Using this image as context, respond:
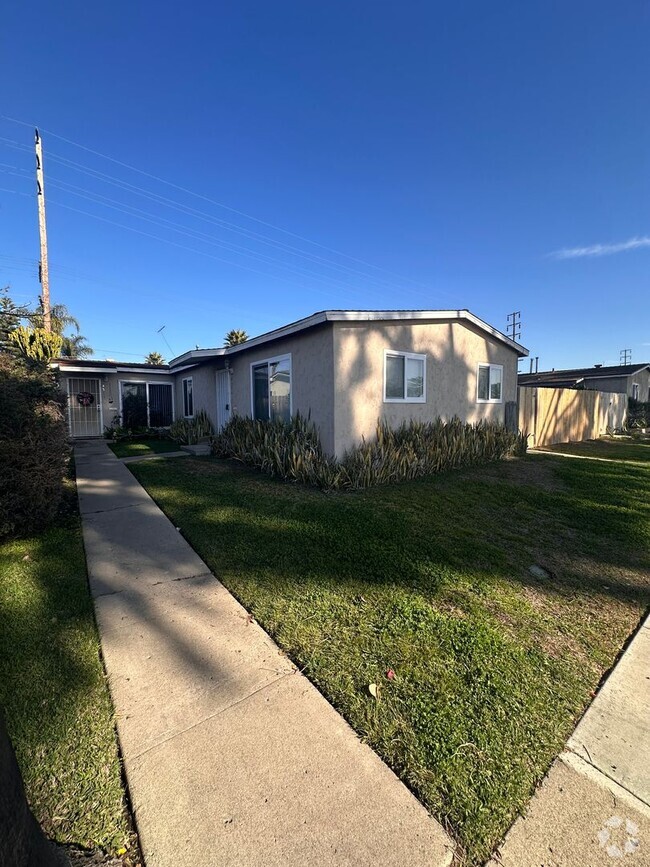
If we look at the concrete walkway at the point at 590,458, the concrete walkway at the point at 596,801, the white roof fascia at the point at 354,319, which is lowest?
the concrete walkway at the point at 596,801

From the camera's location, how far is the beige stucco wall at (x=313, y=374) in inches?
311

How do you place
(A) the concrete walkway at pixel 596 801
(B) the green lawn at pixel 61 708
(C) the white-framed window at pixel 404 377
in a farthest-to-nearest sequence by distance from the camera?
1. (C) the white-framed window at pixel 404 377
2. (B) the green lawn at pixel 61 708
3. (A) the concrete walkway at pixel 596 801

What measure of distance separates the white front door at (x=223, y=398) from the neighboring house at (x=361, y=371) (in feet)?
0.11

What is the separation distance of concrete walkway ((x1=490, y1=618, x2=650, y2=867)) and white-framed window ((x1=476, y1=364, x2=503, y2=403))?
33.3 feet

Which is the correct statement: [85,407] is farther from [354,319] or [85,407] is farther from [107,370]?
[354,319]

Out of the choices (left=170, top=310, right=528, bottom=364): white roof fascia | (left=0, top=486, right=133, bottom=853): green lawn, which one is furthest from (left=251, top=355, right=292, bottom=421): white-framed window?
(left=0, top=486, right=133, bottom=853): green lawn

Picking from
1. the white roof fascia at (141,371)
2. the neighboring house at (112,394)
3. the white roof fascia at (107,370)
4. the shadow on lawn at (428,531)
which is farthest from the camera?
the white roof fascia at (141,371)

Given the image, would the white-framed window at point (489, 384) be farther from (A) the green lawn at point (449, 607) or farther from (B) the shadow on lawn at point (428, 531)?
(A) the green lawn at point (449, 607)

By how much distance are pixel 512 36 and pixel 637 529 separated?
10534 millimetres

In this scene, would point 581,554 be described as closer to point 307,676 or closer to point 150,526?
point 307,676

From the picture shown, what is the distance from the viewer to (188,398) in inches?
632

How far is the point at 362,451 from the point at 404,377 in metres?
2.41

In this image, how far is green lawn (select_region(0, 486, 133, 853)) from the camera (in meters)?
1.63

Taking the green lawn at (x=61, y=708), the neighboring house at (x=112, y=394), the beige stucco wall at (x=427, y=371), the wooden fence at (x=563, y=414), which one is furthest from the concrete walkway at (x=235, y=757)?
the neighboring house at (x=112, y=394)
